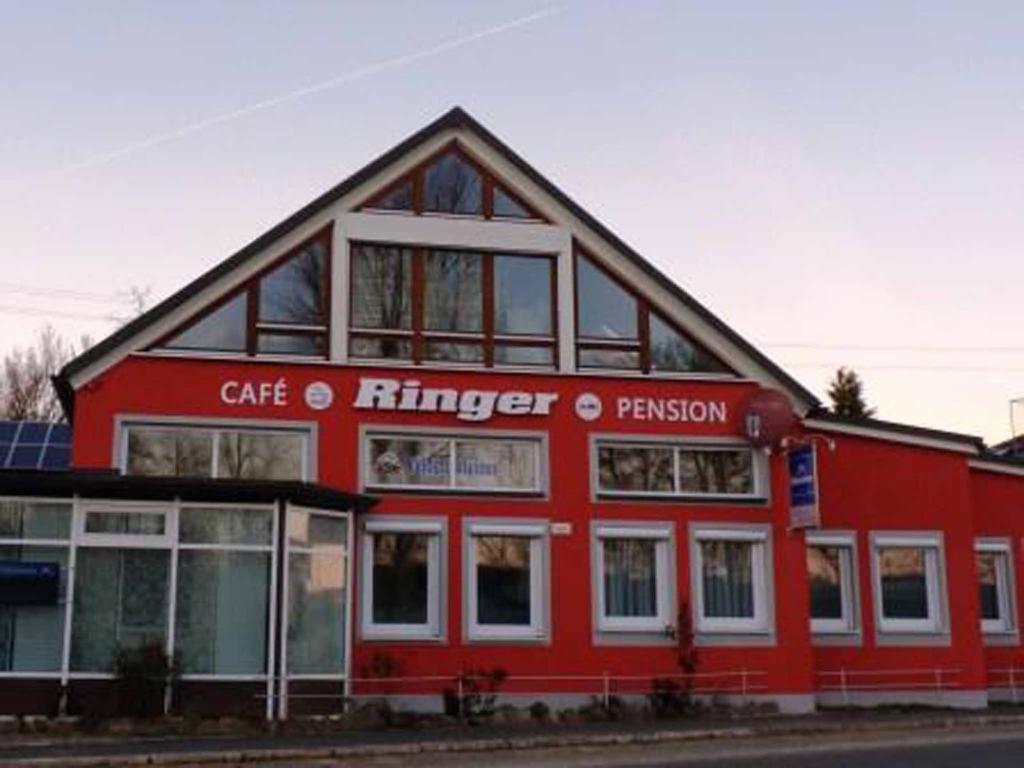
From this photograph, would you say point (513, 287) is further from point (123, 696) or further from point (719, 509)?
point (123, 696)

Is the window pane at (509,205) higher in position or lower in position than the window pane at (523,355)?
higher

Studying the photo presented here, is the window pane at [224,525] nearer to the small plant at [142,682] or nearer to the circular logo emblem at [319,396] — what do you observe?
the small plant at [142,682]

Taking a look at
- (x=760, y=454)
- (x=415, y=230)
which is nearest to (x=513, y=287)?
(x=415, y=230)

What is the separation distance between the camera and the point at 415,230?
75.5ft

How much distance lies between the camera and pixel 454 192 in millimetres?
23500

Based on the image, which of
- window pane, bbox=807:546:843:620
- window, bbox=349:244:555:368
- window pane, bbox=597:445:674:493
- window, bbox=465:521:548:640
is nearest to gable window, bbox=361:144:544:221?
window, bbox=349:244:555:368

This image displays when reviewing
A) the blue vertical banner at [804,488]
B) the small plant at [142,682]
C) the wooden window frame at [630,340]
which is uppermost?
the wooden window frame at [630,340]

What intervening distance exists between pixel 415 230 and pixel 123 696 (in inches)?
346

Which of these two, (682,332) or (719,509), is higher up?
Answer: (682,332)

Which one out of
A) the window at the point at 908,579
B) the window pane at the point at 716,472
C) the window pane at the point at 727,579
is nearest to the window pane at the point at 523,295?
the window pane at the point at 716,472

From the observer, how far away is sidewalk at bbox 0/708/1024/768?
15.8 m

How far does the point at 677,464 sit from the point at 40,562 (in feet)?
33.6

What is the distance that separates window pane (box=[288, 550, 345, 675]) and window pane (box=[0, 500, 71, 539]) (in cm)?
318

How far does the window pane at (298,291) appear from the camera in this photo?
73.0 feet
